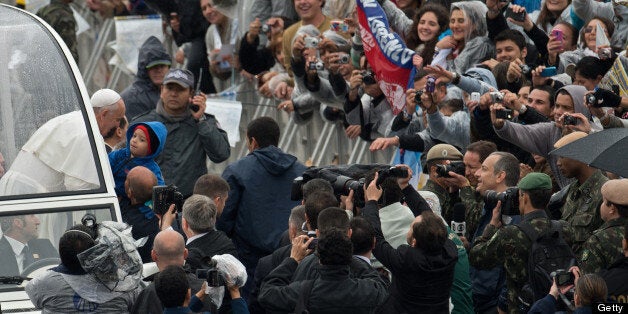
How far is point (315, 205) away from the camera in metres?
11.2

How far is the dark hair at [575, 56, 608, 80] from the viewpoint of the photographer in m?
13.1

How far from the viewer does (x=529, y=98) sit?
13391 millimetres

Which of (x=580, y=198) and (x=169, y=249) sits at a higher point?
(x=169, y=249)

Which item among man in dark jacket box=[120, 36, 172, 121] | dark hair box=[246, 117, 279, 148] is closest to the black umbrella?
dark hair box=[246, 117, 279, 148]

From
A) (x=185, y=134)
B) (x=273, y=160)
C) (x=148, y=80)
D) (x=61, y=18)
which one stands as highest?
(x=273, y=160)

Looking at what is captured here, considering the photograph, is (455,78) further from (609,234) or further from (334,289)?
(334,289)

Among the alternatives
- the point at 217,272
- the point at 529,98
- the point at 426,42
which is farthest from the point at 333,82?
the point at 217,272

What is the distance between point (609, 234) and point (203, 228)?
2.74 m

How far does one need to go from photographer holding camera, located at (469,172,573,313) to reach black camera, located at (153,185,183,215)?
2050 millimetres

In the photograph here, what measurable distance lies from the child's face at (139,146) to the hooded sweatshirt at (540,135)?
2648 mm

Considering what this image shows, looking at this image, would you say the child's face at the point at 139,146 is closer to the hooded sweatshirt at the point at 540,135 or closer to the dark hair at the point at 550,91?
the hooded sweatshirt at the point at 540,135

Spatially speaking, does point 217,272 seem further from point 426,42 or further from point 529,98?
point 426,42

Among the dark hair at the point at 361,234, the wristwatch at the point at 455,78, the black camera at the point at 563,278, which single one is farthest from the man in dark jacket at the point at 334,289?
the wristwatch at the point at 455,78

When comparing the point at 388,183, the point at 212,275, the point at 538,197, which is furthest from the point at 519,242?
the point at 212,275
